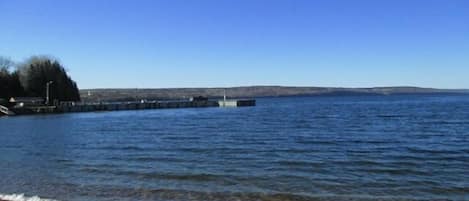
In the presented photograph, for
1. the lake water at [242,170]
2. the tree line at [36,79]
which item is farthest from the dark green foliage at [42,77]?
the lake water at [242,170]

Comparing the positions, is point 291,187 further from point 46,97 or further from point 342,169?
point 46,97

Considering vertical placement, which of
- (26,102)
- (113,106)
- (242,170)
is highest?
(26,102)

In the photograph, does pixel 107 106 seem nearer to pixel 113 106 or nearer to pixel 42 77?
pixel 113 106

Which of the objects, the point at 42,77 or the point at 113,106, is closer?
the point at 113,106

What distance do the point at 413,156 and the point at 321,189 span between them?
10.6 m

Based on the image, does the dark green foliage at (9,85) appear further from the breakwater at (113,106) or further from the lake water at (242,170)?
the lake water at (242,170)

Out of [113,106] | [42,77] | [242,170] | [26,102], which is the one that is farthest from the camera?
[42,77]

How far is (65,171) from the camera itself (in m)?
22.9

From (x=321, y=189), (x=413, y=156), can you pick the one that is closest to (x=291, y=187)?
(x=321, y=189)

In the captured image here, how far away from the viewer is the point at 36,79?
428ft

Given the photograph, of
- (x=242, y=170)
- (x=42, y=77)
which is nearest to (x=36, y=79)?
(x=42, y=77)

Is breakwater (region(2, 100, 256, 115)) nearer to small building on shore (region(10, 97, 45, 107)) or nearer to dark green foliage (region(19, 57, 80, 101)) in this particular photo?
small building on shore (region(10, 97, 45, 107))

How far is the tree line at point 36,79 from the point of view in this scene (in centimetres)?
12762

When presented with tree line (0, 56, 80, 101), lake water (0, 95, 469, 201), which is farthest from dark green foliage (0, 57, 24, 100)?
lake water (0, 95, 469, 201)
